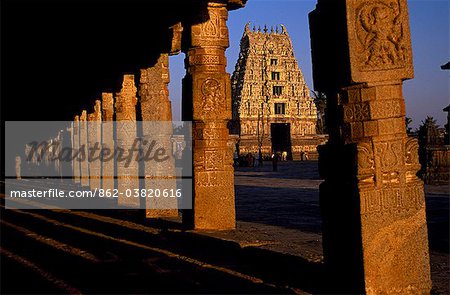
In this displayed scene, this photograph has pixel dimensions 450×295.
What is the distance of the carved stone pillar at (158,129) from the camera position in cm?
935

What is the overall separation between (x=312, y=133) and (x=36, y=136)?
135ft

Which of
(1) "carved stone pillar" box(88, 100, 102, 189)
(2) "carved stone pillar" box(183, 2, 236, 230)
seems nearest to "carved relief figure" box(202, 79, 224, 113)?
(2) "carved stone pillar" box(183, 2, 236, 230)

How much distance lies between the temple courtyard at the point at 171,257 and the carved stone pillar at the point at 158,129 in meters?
0.56

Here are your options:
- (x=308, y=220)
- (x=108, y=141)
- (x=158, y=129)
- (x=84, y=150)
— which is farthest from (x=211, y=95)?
(x=84, y=150)

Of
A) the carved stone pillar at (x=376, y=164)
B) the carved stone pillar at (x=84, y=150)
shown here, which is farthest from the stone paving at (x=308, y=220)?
the carved stone pillar at (x=84, y=150)

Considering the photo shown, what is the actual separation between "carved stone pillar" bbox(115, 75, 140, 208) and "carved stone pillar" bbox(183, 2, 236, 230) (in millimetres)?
3848

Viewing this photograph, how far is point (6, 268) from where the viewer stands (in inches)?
210

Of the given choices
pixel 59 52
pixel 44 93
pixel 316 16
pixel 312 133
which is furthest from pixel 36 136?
pixel 312 133

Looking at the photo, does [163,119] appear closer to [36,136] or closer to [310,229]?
[310,229]

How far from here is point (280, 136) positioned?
66000mm

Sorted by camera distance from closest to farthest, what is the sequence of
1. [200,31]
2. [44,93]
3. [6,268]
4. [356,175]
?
[356,175], [6,268], [200,31], [44,93]

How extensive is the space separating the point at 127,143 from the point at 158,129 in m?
1.91

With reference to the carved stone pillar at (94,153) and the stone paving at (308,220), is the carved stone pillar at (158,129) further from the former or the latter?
the carved stone pillar at (94,153)

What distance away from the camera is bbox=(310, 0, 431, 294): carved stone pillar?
379 centimetres
